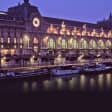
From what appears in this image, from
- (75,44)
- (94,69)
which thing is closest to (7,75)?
(94,69)

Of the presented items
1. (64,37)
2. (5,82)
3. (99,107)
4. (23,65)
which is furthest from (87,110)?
(64,37)

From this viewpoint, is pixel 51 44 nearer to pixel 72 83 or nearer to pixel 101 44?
pixel 101 44

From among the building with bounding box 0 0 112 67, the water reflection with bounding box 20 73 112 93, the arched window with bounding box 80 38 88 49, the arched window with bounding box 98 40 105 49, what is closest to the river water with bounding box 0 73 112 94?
the water reflection with bounding box 20 73 112 93

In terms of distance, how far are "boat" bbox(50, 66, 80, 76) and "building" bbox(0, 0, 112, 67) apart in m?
3.32

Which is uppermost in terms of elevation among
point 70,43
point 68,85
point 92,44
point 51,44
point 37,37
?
point 37,37

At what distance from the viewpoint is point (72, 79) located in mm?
58750

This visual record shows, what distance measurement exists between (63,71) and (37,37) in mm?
10794

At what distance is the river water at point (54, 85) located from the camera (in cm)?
4743

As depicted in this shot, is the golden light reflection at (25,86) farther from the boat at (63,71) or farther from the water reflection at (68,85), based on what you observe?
the boat at (63,71)

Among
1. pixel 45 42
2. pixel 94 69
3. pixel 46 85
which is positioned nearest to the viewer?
pixel 46 85

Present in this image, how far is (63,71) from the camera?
2586 inches

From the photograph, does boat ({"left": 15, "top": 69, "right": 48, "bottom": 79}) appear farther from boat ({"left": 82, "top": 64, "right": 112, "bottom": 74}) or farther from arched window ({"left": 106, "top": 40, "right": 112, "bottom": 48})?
arched window ({"left": 106, "top": 40, "right": 112, "bottom": 48})

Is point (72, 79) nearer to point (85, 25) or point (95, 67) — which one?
point (95, 67)

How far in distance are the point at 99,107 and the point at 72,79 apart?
68.1 ft
